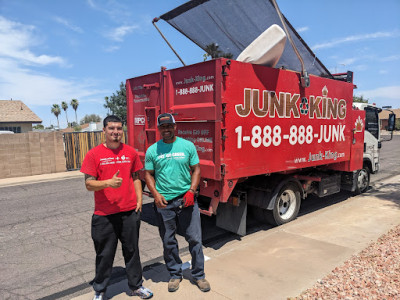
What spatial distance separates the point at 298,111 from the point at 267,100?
0.94 meters

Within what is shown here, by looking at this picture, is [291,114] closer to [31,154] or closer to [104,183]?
[104,183]

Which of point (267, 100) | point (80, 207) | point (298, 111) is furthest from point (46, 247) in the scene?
point (298, 111)

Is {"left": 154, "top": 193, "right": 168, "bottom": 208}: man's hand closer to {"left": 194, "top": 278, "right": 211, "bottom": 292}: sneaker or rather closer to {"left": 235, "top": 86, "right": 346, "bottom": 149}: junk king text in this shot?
{"left": 194, "top": 278, "right": 211, "bottom": 292}: sneaker

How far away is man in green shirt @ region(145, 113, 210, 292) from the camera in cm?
339

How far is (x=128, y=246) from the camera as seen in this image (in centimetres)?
318

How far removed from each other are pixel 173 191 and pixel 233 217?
2082 millimetres

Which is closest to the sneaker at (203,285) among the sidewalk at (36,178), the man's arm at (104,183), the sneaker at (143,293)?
the sneaker at (143,293)

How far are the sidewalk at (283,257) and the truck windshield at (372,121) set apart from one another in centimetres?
273

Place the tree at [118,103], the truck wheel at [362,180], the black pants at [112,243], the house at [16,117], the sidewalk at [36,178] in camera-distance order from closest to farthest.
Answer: the black pants at [112,243], the truck wheel at [362,180], the sidewalk at [36,178], the house at [16,117], the tree at [118,103]

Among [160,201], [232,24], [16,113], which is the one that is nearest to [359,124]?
[232,24]

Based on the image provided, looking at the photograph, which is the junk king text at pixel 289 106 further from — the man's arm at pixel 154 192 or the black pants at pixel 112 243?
the black pants at pixel 112 243

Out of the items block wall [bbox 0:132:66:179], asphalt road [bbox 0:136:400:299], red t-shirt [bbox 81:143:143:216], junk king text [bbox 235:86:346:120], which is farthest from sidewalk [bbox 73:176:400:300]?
block wall [bbox 0:132:66:179]

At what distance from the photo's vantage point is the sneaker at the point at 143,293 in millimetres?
3245

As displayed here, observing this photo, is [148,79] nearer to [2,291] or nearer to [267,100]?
[267,100]
